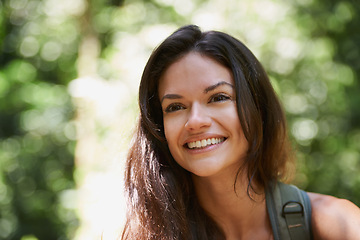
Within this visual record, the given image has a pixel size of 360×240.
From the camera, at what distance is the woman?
2133 millimetres

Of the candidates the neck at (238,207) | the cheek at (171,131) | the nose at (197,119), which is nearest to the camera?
the nose at (197,119)

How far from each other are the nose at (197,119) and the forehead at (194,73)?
10 centimetres

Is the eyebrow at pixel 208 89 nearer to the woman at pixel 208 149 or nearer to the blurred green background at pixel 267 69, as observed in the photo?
the woman at pixel 208 149

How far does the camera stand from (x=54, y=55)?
7.33 meters

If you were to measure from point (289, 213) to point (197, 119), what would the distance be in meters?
0.74

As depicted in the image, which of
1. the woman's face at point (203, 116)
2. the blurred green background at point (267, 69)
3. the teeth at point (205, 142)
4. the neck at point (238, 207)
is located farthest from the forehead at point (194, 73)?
the blurred green background at point (267, 69)

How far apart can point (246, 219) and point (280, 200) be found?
9.2 inches

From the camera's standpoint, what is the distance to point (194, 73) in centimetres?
214

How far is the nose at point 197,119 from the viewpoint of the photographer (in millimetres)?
2076

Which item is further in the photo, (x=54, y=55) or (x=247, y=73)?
(x=54, y=55)

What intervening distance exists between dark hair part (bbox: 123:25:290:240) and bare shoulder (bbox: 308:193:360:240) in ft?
1.10

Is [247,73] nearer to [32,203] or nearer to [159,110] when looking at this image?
[159,110]

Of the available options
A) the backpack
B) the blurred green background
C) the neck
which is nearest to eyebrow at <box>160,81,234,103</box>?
the neck

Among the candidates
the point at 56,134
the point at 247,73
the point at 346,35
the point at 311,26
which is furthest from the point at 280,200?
the point at 56,134
